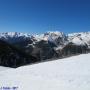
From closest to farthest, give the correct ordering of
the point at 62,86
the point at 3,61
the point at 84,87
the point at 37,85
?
1. the point at 84,87
2. the point at 62,86
3. the point at 37,85
4. the point at 3,61

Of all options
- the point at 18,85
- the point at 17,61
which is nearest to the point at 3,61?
the point at 17,61

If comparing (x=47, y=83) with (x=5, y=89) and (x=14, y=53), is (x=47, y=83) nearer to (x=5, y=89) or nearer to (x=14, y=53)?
(x=5, y=89)

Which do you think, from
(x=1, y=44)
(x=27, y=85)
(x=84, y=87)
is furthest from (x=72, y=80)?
(x=1, y=44)

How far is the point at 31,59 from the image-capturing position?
4887 inches

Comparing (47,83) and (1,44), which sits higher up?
(1,44)

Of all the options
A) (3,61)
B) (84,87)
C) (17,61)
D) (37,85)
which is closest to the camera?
(84,87)

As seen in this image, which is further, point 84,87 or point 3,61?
point 3,61

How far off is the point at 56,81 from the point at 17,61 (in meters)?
110

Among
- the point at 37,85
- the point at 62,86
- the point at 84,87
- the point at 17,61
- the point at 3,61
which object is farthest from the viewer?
the point at 17,61

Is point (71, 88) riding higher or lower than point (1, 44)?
lower

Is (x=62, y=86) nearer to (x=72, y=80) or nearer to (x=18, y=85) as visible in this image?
(x=72, y=80)

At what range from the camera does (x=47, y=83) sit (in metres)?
14.3

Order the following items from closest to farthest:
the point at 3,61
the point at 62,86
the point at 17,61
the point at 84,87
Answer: the point at 84,87, the point at 62,86, the point at 3,61, the point at 17,61

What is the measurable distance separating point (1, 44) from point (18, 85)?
11866 cm
